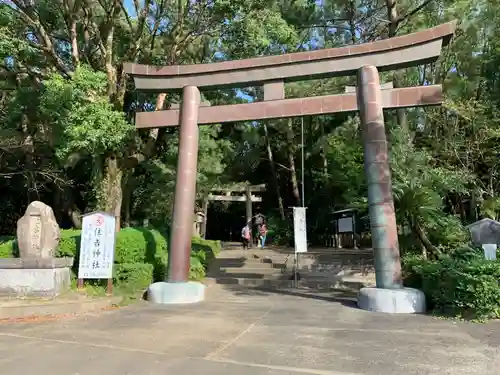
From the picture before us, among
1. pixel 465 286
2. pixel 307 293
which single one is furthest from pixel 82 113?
pixel 465 286

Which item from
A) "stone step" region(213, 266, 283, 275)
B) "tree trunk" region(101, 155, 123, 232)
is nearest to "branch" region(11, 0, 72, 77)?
"tree trunk" region(101, 155, 123, 232)

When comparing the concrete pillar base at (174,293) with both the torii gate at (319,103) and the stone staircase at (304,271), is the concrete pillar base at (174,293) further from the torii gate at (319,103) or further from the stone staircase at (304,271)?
the stone staircase at (304,271)

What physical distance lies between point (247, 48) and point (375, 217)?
7531 millimetres

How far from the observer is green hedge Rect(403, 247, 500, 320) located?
23.1ft

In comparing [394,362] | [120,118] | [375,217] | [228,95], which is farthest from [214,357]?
[228,95]

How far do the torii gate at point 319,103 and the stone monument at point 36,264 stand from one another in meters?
2.19

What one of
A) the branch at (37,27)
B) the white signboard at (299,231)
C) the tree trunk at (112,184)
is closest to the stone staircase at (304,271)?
the white signboard at (299,231)

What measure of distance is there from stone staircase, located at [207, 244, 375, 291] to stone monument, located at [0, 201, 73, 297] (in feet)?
15.8

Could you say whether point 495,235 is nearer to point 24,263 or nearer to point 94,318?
point 94,318

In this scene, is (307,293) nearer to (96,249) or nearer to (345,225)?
(96,249)

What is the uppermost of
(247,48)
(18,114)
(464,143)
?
(247,48)

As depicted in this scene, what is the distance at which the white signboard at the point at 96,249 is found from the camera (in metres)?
9.51

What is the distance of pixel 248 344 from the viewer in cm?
554

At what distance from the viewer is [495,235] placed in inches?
348
